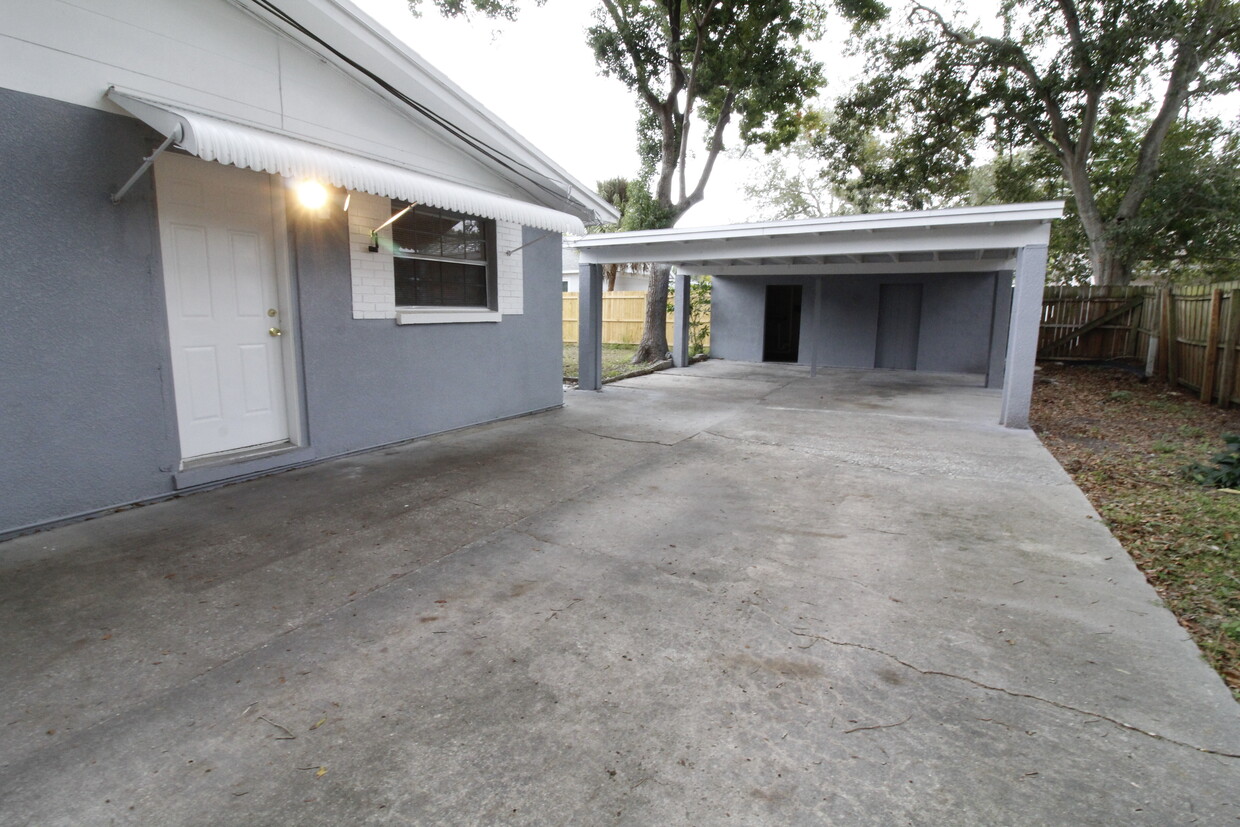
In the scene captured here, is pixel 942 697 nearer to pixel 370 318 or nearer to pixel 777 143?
pixel 370 318

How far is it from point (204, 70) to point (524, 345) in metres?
4.32

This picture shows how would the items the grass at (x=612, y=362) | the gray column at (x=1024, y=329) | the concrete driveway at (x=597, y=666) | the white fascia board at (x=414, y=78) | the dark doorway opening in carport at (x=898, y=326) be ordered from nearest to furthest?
the concrete driveway at (x=597, y=666) < the white fascia board at (x=414, y=78) < the gray column at (x=1024, y=329) < the grass at (x=612, y=362) < the dark doorway opening in carport at (x=898, y=326)

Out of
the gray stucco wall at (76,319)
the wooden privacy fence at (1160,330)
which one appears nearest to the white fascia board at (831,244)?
the wooden privacy fence at (1160,330)

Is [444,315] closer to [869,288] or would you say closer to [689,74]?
[689,74]

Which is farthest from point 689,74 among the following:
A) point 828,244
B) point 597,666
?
point 597,666

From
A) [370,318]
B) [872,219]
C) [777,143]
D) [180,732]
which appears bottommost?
[180,732]

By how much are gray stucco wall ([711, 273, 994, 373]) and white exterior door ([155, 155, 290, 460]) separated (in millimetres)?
13085

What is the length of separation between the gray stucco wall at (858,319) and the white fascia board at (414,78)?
982 cm

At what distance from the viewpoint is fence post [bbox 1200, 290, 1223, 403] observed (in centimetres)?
848

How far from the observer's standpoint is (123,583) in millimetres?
3199

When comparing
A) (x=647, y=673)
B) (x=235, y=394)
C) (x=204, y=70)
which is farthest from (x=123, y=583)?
(x=204, y=70)

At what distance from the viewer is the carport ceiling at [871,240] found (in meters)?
7.41

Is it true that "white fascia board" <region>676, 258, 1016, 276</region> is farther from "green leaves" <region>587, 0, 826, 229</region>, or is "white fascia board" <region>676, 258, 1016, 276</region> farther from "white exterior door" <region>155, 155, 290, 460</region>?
"white exterior door" <region>155, 155, 290, 460</region>

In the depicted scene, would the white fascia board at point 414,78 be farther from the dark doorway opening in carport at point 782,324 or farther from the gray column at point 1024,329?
the dark doorway opening in carport at point 782,324
